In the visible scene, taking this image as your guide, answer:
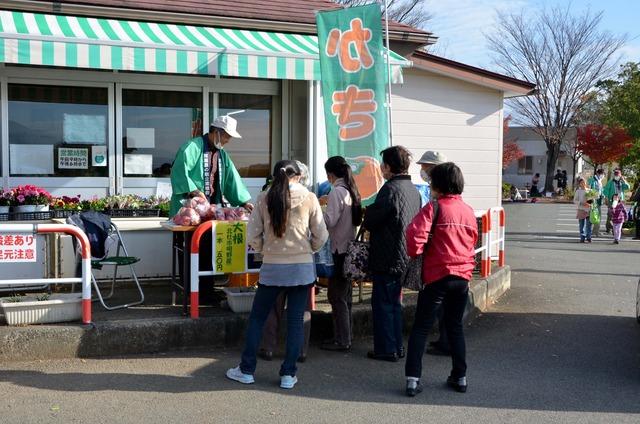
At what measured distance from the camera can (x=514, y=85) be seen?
393 inches

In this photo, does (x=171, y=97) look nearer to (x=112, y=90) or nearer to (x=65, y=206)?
(x=112, y=90)

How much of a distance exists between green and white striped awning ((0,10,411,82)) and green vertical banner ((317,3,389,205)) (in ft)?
2.85

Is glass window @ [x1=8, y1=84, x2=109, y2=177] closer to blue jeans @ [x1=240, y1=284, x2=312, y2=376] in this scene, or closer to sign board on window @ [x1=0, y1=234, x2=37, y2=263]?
sign board on window @ [x1=0, y1=234, x2=37, y2=263]

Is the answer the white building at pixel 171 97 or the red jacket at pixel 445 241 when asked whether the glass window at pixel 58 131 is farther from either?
the red jacket at pixel 445 241

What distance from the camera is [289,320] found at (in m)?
5.00

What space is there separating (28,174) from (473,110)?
6.31m

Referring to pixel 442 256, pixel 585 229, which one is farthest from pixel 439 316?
pixel 585 229

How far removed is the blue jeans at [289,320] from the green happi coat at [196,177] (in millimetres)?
1924

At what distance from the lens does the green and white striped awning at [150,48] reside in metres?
6.85

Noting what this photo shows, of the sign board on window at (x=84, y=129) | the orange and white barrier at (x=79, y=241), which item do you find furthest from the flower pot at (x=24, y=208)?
the orange and white barrier at (x=79, y=241)

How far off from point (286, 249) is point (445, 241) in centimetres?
114

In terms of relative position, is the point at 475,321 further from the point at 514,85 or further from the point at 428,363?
the point at 514,85

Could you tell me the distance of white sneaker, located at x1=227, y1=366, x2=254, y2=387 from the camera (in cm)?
504

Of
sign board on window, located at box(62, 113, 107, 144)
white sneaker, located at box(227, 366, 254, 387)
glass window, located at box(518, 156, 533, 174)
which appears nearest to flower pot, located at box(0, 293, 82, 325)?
white sneaker, located at box(227, 366, 254, 387)
